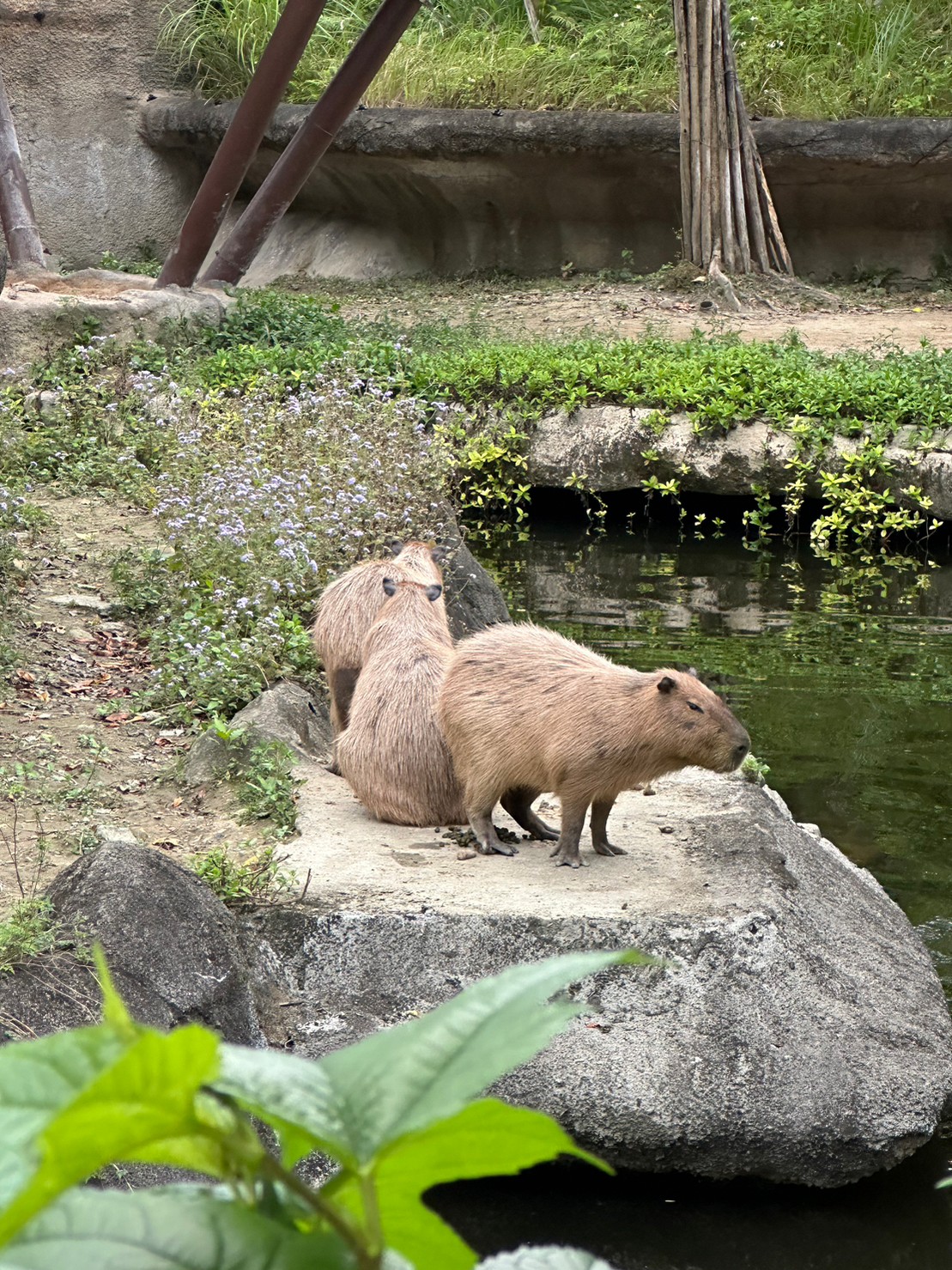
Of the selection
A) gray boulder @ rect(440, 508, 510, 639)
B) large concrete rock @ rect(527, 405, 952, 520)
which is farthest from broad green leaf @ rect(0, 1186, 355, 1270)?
large concrete rock @ rect(527, 405, 952, 520)

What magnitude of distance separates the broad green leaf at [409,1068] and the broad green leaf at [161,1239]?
0.10 feet

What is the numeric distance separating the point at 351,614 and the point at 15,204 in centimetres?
767

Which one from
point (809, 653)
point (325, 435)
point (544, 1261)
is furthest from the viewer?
point (325, 435)

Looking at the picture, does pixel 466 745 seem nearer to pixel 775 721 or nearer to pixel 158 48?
pixel 775 721

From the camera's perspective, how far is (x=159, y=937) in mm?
3406

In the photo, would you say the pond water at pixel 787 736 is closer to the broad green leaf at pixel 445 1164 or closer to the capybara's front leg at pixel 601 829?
the capybara's front leg at pixel 601 829

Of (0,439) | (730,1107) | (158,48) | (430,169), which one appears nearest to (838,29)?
(430,169)

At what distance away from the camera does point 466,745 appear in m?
4.26

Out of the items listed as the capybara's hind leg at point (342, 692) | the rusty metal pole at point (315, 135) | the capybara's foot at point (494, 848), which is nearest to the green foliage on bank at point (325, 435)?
the rusty metal pole at point (315, 135)

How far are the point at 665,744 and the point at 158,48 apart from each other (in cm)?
1394

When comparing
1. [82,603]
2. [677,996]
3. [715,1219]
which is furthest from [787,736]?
[715,1219]

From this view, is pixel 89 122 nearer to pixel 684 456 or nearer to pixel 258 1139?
pixel 684 456

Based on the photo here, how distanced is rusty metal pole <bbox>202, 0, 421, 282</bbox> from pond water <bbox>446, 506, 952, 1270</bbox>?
3062mm

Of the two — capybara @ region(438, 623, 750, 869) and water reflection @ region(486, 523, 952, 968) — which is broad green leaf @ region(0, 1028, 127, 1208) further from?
water reflection @ region(486, 523, 952, 968)
